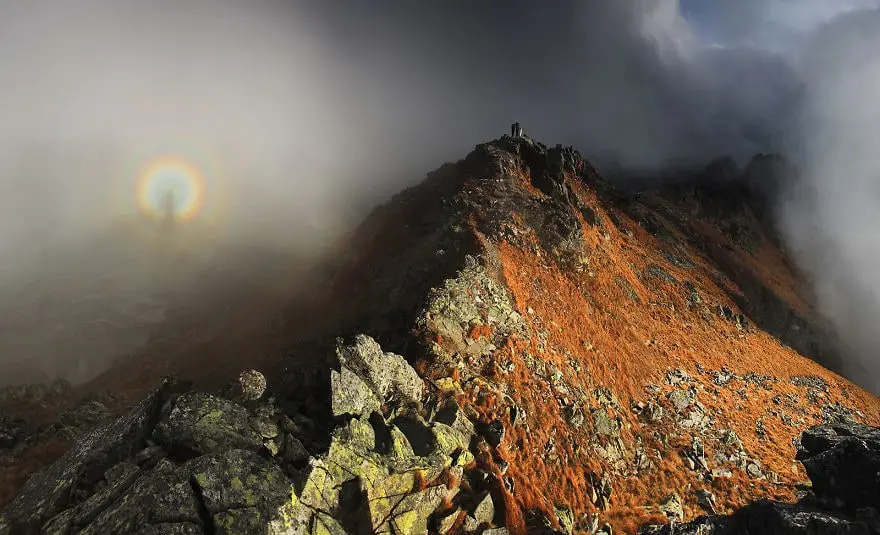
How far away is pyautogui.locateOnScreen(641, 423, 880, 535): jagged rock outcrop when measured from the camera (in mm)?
11469

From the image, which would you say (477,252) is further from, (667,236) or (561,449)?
(667,236)

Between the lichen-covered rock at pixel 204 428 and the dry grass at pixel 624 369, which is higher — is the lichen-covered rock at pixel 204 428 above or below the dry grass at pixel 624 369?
below

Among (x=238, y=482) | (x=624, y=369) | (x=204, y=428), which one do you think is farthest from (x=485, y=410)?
(x=624, y=369)

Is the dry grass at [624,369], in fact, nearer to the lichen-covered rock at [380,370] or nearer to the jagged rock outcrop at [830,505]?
the lichen-covered rock at [380,370]

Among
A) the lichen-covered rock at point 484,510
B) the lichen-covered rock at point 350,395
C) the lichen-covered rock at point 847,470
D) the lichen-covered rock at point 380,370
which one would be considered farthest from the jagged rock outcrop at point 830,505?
the lichen-covered rock at point 350,395

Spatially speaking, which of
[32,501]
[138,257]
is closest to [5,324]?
[138,257]

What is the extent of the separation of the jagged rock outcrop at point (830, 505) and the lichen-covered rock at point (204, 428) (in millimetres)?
13300

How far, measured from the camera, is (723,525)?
12.9m

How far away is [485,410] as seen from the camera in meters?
19.4

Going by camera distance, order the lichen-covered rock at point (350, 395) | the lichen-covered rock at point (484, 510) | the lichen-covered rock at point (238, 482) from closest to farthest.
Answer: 1. the lichen-covered rock at point (238, 482)
2. the lichen-covered rock at point (484, 510)
3. the lichen-covered rock at point (350, 395)

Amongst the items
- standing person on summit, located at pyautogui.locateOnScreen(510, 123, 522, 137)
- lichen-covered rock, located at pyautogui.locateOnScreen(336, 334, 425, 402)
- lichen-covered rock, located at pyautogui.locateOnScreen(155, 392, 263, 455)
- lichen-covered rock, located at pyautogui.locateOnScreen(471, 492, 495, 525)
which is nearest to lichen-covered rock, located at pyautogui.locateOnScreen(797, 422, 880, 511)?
lichen-covered rock, located at pyautogui.locateOnScreen(471, 492, 495, 525)

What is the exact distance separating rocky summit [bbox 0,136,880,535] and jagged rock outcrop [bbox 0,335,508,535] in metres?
0.06

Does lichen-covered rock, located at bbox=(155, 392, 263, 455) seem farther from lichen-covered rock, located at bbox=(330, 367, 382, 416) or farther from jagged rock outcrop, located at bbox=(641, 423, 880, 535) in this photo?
jagged rock outcrop, located at bbox=(641, 423, 880, 535)

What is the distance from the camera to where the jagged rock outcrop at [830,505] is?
37.6 ft
